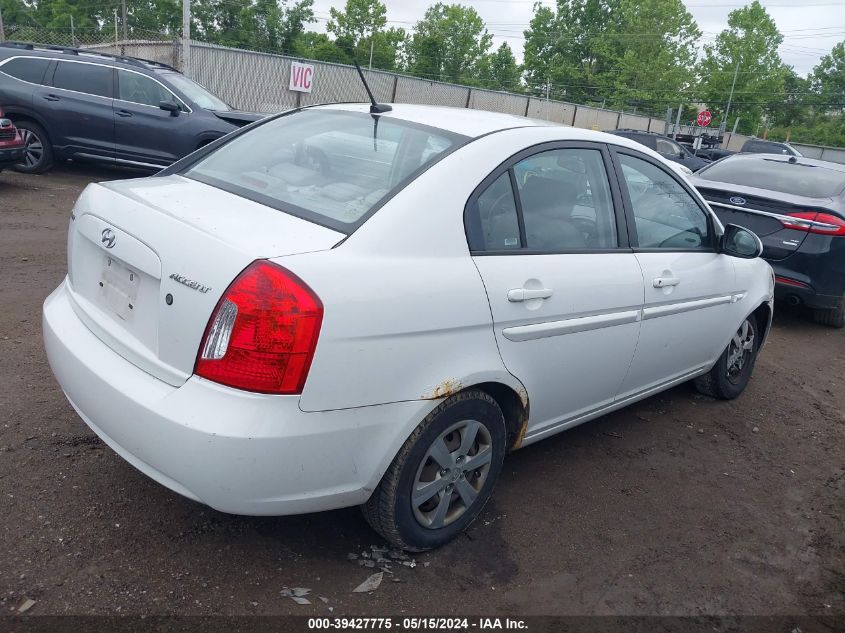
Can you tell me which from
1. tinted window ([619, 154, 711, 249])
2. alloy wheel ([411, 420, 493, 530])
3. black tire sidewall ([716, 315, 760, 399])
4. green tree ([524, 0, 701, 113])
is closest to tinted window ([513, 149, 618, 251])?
tinted window ([619, 154, 711, 249])

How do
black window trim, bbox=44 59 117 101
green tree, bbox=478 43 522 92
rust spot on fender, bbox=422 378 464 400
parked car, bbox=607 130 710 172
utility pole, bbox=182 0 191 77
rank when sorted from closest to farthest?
rust spot on fender, bbox=422 378 464 400 → black window trim, bbox=44 59 117 101 → utility pole, bbox=182 0 191 77 → parked car, bbox=607 130 710 172 → green tree, bbox=478 43 522 92

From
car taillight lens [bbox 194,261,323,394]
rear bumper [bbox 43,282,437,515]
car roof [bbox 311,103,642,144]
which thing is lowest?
rear bumper [bbox 43,282,437,515]

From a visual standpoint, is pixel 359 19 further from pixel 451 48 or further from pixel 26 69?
pixel 26 69

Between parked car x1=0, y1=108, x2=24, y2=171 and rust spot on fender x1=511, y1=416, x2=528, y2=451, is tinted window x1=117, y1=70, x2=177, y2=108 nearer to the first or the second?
parked car x1=0, y1=108, x2=24, y2=171

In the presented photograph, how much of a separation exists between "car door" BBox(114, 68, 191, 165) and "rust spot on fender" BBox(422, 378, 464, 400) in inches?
359

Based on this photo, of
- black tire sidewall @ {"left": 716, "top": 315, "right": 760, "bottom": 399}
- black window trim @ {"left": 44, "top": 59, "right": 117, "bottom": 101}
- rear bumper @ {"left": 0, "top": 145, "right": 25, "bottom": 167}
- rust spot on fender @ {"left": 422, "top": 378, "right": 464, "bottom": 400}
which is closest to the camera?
rust spot on fender @ {"left": 422, "top": 378, "right": 464, "bottom": 400}

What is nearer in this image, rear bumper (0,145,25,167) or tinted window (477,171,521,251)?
tinted window (477,171,521,251)

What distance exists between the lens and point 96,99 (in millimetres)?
10367

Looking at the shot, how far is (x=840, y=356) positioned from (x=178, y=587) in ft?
19.9

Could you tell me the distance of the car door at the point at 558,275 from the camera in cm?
282

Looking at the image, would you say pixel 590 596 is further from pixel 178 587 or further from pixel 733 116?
pixel 733 116

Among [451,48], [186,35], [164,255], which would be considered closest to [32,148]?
[164,255]

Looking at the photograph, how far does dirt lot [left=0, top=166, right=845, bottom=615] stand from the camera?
2.55m

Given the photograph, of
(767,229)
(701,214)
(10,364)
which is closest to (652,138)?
(767,229)
